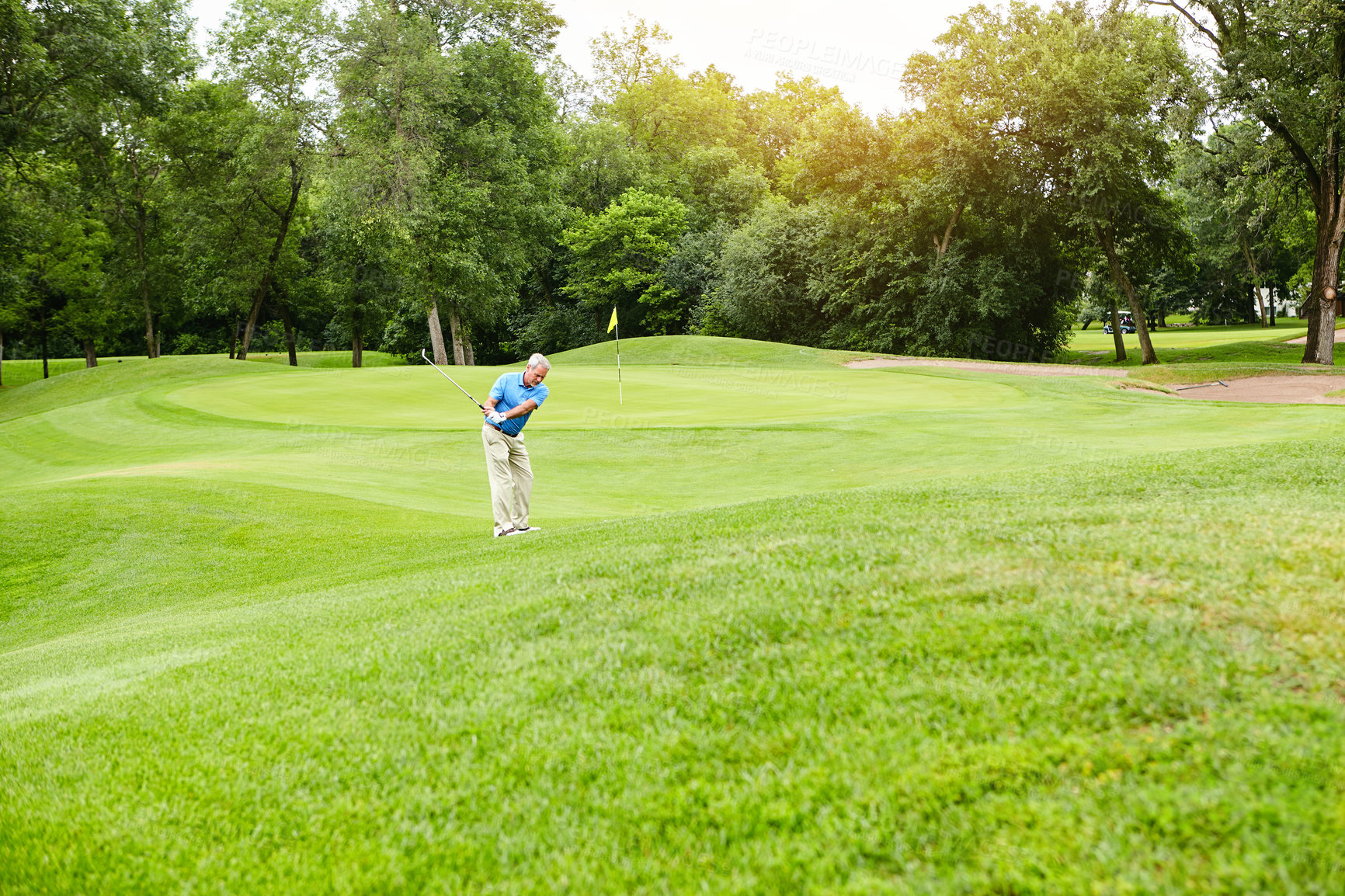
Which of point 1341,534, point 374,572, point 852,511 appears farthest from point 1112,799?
point 374,572

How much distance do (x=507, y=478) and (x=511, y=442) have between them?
573 mm

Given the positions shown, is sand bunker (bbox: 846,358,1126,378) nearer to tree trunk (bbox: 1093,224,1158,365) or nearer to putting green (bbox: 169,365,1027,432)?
tree trunk (bbox: 1093,224,1158,365)

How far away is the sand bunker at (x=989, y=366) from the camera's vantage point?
32.2 m

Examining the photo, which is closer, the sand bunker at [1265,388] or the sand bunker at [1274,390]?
the sand bunker at [1265,388]

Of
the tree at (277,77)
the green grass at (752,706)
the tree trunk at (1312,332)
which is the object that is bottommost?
the green grass at (752,706)

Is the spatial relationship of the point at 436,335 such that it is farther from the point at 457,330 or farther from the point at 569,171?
the point at 569,171

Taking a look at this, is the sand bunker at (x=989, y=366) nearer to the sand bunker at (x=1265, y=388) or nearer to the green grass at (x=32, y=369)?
the sand bunker at (x=1265, y=388)

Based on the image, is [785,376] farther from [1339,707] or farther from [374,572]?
[1339,707]

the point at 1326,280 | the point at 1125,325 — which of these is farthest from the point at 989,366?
the point at 1125,325

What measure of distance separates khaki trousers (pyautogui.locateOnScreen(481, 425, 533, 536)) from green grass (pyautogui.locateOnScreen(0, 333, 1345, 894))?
1441mm

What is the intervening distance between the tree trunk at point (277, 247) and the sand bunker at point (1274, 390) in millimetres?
41353

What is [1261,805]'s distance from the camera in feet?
9.09

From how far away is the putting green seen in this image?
21.4 m

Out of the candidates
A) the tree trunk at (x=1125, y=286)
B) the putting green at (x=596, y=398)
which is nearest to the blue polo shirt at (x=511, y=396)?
the putting green at (x=596, y=398)
